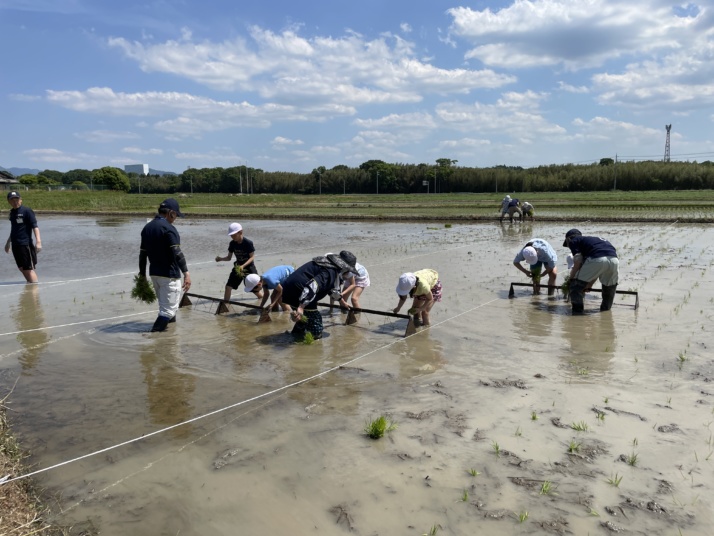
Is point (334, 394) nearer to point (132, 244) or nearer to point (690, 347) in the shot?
Result: point (690, 347)

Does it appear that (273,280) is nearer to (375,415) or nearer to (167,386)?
(167,386)

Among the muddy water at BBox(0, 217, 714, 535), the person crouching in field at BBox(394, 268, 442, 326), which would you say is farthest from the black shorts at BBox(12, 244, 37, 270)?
the person crouching in field at BBox(394, 268, 442, 326)

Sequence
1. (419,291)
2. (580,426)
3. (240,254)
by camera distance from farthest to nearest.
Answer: (240,254), (419,291), (580,426)

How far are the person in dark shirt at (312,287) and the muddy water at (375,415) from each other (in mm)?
330

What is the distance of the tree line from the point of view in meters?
56.8

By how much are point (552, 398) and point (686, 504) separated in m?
1.66

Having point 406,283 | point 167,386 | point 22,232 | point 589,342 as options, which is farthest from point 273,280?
point 22,232

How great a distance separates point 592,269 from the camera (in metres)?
8.07

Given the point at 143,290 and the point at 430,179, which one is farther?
the point at 430,179

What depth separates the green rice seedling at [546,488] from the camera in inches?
136

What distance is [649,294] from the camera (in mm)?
9422

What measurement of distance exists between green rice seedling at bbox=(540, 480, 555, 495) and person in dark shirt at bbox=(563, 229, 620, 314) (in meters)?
5.22

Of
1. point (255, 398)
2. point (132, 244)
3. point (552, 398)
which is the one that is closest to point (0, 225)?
point (132, 244)

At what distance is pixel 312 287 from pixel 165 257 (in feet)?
6.85
